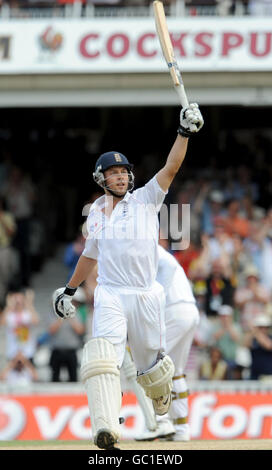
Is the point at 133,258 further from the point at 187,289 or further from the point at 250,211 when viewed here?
the point at 250,211

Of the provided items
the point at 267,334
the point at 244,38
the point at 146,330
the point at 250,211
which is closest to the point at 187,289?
the point at 146,330

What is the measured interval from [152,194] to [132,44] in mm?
9143

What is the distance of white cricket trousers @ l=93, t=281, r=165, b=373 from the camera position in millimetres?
7758

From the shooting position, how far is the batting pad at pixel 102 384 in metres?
7.30

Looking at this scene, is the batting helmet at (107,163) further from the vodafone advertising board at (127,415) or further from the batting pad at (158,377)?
the vodafone advertising board at (127,415)

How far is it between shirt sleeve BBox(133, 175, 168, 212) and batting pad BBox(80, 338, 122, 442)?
106cm

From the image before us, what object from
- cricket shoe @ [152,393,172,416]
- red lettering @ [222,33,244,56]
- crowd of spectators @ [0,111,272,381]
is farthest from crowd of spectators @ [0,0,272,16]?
cricket shoe @ [152,393,172,416]

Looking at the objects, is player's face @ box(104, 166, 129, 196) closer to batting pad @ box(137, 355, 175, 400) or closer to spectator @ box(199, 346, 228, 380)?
batting pad @ box(137, 355, 175, 400)

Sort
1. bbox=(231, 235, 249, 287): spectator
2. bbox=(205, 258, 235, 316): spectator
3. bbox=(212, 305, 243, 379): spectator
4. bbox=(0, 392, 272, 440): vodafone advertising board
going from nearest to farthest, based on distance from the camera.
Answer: bbox=(0, 392, 272, 440): vodafone advertising board < bbox=(212, 305, 243, 379): spectator < bbox=(205, 258, 235, 316): spectator < bbox=(231, 235, 249, 287): spectator

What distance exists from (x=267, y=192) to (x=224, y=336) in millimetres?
4076

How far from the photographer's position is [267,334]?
13.6 m

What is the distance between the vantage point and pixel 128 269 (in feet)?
25.9

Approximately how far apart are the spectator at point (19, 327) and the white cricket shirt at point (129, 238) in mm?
6264
